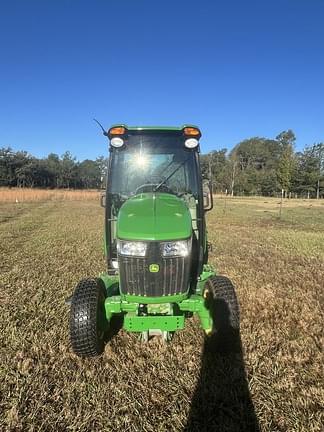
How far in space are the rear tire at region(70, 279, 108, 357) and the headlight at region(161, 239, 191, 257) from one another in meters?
0.97

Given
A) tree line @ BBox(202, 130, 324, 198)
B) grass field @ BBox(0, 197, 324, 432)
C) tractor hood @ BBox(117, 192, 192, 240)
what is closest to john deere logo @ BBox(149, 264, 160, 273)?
tractor hood @ BBox(117, 192, 192, 240)

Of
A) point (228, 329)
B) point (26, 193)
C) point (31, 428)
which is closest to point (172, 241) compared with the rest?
point (228, 329)

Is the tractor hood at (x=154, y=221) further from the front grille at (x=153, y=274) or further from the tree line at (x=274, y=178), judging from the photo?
the tree line at (x=274, y=178)

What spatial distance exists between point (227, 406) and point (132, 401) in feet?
2.68

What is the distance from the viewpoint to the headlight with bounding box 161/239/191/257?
333 centimetres

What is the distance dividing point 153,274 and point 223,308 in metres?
0.98

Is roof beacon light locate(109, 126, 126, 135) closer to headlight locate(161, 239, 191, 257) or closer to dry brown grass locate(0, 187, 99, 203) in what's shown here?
headlight locate(161, 239, 191, 257)

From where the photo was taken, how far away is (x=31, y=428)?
2.67 m

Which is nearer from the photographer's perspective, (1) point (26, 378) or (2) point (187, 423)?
(2) point (187, 423)

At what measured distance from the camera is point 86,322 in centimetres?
352

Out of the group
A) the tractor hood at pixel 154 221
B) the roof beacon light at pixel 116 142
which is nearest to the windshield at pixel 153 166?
the roof beacon light at pixel 116 142

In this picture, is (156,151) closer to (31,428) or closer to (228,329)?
(228,329)

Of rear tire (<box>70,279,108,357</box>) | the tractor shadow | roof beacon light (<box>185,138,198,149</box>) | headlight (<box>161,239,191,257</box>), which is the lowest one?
the tractor shadow

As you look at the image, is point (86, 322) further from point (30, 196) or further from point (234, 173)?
point (234, 173)
